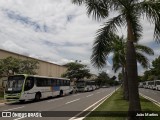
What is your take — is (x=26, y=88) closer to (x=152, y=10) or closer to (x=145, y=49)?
(x=145, y=49)

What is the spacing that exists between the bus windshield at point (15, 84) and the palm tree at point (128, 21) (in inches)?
600

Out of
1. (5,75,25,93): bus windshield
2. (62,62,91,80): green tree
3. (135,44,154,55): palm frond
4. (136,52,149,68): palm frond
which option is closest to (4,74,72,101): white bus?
(5,75,25,93): bus windshield

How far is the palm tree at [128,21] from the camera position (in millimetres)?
11133

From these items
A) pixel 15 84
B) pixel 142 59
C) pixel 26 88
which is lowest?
pixel 26 88

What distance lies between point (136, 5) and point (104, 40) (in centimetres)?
220

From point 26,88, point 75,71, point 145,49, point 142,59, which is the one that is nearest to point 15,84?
point 26,88

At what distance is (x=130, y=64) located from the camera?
451 inches

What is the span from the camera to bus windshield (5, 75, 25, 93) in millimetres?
26234

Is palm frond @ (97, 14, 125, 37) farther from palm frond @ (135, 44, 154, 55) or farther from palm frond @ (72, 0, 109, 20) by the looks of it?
palm frond @ (135, 44, 154, 55)

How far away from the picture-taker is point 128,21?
480 inches

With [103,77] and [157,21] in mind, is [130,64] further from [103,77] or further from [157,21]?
[103,77]

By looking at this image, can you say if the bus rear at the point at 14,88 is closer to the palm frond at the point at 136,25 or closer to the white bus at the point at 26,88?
the white bus at the point at 26,88

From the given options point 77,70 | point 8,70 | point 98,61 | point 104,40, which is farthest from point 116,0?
point 77,70

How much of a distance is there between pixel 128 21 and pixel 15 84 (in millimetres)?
17300
